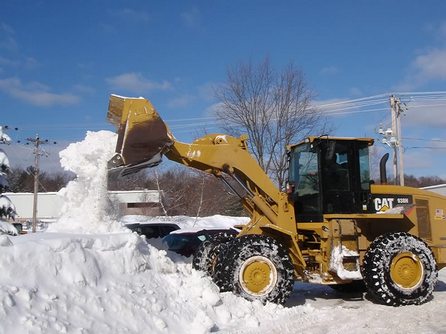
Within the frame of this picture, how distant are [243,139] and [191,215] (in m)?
40.9

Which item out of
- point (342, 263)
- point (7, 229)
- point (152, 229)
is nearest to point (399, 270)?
point (342, 263)

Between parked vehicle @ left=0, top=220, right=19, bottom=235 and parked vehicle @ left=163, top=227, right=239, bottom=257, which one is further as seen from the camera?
parked vehicle @ left=0, top=220, right=19, bottom=235

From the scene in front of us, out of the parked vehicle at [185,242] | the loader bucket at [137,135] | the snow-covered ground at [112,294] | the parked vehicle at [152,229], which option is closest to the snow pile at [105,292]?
→ the snow-covered ground at [112,294]

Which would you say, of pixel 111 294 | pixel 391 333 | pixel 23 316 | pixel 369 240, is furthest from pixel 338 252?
pixel 23 316

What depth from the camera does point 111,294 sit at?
7121 millimetres

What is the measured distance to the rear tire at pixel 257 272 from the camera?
28.6 feet

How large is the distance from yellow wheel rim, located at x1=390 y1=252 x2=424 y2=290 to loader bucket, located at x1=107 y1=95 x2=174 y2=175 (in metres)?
4.60

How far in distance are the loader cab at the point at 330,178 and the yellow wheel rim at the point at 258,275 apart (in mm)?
1644

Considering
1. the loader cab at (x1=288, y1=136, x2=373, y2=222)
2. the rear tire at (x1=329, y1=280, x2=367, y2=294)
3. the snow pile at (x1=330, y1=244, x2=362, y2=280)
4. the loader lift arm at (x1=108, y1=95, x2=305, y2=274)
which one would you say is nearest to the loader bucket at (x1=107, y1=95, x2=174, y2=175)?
the loader lift arm at (x1=108, y1=95, x2=305, y2=274)

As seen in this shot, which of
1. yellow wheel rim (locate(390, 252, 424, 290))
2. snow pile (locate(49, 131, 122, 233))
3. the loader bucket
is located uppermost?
the loader bucket

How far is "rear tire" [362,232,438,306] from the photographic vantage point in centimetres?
938

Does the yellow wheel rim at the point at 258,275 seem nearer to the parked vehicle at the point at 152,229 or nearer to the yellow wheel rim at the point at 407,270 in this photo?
the yellow wheel rim at the point at 407,270

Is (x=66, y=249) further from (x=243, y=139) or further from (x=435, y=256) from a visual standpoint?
(x=435, y=256)

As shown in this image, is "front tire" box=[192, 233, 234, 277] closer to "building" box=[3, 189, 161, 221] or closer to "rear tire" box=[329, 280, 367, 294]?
"building" box=[3, 189, 161, 221]
